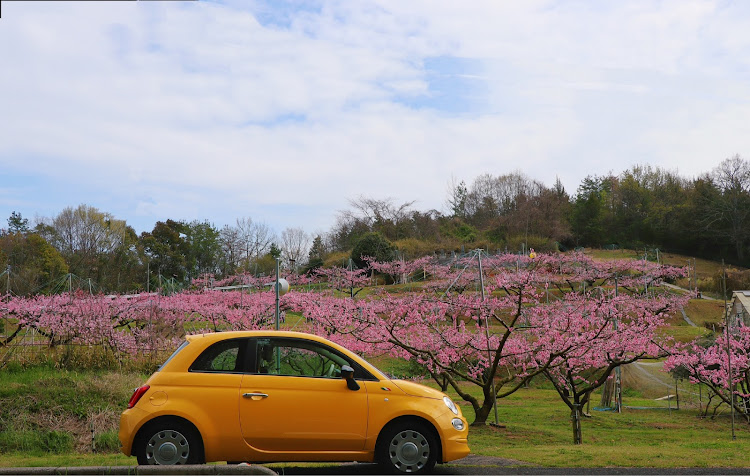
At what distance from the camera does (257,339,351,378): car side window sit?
22.5ft

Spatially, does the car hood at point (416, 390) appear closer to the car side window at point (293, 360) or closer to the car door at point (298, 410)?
the car door at point (298, 410)

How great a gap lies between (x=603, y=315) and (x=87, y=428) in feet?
36.0

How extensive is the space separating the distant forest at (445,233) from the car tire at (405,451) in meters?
32.5

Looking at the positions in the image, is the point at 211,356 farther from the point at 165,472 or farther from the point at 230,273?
the point at 230,273

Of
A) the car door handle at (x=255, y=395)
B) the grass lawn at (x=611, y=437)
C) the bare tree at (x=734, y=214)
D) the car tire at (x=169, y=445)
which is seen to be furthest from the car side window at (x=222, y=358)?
the bare tree at (x=734, y=214)

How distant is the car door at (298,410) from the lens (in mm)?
6559

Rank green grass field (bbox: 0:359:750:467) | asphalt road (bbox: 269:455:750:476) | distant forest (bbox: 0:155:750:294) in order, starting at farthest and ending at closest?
distant forest (bbox: 0:155:750:294) → green grass field (bbox: 0:359:750:467) → asphalt road (bbox: 269:455:750:476)

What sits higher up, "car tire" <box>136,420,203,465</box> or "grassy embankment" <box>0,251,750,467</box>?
"car tire" <box>136,420,203,465</box>

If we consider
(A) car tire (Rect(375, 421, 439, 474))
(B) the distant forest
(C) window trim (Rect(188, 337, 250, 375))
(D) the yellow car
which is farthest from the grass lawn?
(B) the distant forest

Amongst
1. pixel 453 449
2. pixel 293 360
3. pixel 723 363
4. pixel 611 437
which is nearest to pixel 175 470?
pixel 293 360

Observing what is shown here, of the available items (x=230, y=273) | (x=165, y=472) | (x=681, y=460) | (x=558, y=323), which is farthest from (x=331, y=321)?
(x=230, y=273)

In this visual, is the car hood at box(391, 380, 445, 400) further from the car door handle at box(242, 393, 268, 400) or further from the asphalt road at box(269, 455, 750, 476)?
A: the car door handle at box(242, 393, 268, 400)

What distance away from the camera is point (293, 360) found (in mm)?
7348

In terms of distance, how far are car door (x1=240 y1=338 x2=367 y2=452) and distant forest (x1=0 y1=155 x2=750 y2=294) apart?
31879 mm
